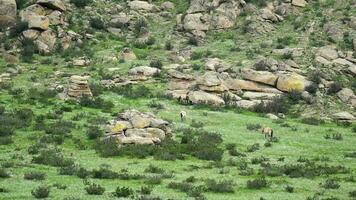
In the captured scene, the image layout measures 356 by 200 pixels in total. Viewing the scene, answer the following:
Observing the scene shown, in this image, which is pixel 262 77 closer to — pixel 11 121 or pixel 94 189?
pixel 11 121

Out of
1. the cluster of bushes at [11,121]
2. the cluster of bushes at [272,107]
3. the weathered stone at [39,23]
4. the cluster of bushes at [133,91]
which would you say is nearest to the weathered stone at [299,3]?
the cluster of bushes at [272,107]

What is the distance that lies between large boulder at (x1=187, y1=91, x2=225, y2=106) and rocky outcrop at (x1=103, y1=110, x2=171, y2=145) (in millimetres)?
11582

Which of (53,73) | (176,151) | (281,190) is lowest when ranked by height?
(53,73)

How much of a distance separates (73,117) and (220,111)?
1448 centimetres

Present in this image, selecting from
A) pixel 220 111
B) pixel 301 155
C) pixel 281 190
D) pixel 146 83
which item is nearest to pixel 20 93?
pixel 146 83

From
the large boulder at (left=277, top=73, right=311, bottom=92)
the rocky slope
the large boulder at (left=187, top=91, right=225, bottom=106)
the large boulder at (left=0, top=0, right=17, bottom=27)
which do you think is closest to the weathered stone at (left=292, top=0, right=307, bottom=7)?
the rocky slope

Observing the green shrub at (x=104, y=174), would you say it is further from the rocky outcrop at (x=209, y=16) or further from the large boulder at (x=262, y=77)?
the rocky outcrop at (x=209, y=16)

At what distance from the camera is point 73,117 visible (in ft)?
146

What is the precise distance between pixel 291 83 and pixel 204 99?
10021mm

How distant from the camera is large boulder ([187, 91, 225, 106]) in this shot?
52.3m

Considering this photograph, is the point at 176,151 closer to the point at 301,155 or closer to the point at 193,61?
the point at 301,155

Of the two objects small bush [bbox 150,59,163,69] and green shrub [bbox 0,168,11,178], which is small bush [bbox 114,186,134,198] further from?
small bush [bbox 150,59,163,69]

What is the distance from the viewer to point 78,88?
51.0 m

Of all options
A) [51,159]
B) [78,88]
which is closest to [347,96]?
[78,88]
